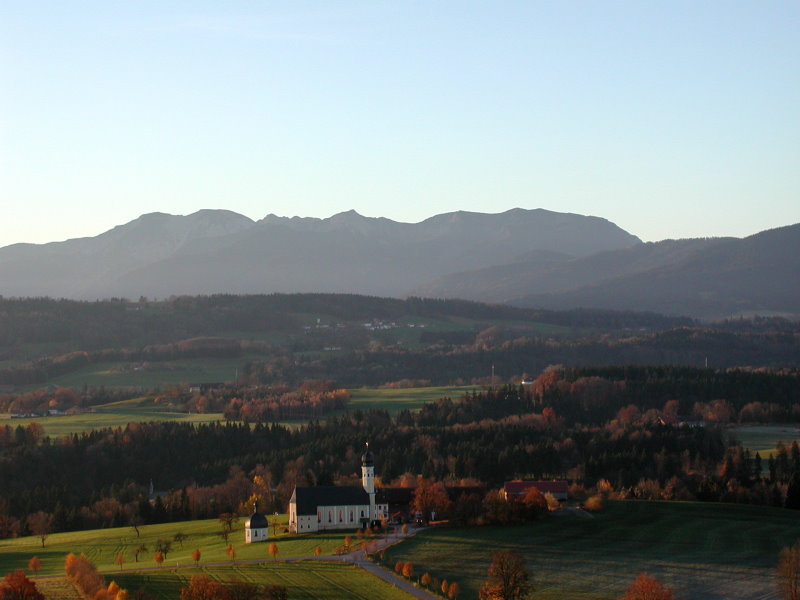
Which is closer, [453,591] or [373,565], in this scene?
[453,591]

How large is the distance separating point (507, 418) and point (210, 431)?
36057 mm

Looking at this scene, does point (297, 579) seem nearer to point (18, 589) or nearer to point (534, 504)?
point (18, 589)

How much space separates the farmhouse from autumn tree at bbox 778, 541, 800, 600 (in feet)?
102

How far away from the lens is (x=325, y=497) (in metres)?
102

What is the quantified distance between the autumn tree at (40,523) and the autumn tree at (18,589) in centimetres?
3879

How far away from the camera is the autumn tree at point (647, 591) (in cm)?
7094

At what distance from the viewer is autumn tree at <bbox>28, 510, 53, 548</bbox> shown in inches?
4546

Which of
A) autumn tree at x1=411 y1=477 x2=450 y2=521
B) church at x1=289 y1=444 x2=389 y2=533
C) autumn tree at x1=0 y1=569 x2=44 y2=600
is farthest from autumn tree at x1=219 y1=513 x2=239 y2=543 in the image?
autumn tree at x1=0 y1=569 x2=44 y2=600

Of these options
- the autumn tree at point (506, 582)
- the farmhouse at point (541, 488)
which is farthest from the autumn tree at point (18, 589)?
the farmhouse at point (541, 488)

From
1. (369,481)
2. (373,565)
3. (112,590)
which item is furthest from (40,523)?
(373,565)

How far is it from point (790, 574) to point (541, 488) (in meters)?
35.4

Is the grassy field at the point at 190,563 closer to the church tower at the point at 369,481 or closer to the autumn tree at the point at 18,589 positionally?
the autumn tree at the point at 18,589

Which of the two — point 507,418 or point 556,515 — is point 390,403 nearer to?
point 507,418

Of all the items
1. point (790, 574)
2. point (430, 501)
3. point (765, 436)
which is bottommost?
point (790, 574)
